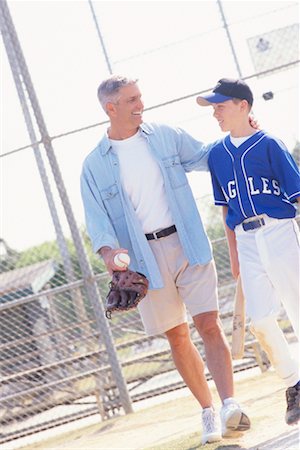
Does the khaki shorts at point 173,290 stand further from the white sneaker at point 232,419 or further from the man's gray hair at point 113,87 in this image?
the man's gray hair at point 113,87

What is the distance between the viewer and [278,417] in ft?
19.6

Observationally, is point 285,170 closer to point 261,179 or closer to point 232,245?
point 261,179

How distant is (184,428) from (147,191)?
72.6 inches

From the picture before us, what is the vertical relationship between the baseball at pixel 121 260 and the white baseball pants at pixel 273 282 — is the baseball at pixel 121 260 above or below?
above

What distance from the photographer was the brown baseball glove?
5.56 metres

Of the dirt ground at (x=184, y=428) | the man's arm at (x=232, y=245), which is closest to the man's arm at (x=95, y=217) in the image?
the man's arm at (x=232, y=245)

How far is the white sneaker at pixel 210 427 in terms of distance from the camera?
18.2 ft

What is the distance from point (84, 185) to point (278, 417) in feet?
5.10

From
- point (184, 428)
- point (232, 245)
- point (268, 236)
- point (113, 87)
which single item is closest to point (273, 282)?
point (268, 236)

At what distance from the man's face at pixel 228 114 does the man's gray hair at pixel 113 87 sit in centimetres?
48

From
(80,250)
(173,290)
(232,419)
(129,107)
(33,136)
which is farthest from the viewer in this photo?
(33,136)

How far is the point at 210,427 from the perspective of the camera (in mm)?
5625

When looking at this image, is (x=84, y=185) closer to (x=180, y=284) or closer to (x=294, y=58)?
(x=180, y=284)

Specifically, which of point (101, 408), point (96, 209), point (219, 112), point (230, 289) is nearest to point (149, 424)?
point (101, 408)
